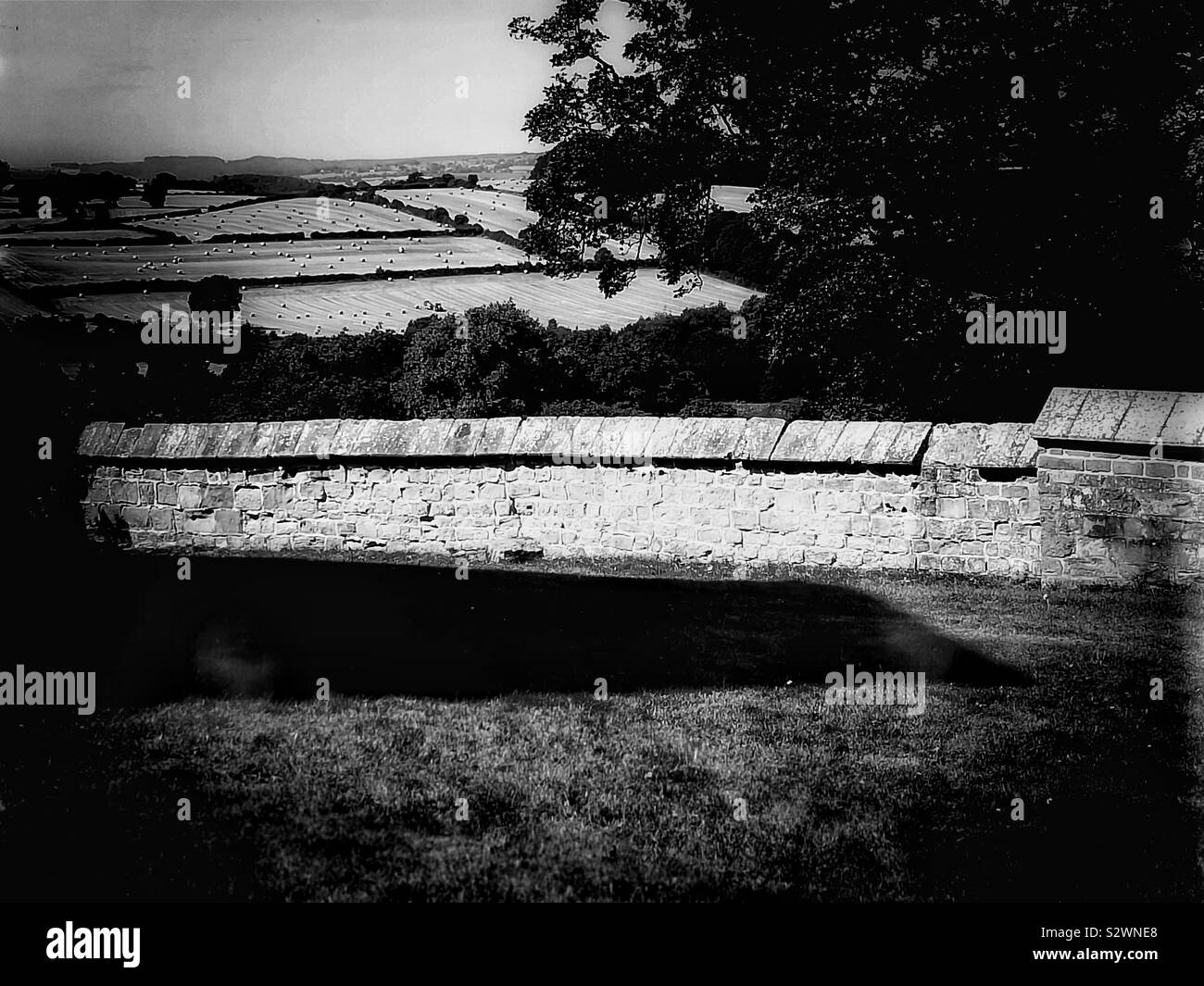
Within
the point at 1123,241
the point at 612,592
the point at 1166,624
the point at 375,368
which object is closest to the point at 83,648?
the point at 612,592

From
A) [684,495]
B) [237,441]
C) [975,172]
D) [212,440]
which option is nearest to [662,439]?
[684,495]

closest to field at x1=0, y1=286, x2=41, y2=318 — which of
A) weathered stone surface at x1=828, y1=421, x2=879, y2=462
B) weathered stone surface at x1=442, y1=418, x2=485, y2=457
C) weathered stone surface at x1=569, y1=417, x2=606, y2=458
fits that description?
weathered stone surface at x1=442, y1=418, x2=485, y2=457

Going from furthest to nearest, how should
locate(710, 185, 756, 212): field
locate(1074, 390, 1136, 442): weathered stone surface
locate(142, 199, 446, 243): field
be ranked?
locate(710, 185, 756, 212): field → locate(142, 199, 446, 243): field → locate(1074, 390, 1136, 442): weathered stone surface

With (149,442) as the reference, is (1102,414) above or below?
above

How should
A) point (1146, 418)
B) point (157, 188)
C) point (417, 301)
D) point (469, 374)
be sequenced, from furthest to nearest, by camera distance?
point (469, 374) < point (417, 301) < point (157, 188) < point (1146, 418)

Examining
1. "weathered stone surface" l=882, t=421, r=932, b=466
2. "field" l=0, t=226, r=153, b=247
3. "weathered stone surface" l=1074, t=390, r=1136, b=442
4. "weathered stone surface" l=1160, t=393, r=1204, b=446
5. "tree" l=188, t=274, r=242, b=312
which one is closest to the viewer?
"weathered stone surface" l=1160, t=393, r=1204, b=446

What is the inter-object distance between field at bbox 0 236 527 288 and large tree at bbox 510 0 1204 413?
320 centimetres

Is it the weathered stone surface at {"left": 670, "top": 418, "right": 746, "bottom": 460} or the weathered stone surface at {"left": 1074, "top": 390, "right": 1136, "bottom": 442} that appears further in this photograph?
the weathered stone surface at {"left": 670, "top": 418, "right": 746, "bottom": 460}

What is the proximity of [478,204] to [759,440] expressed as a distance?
4.48 m

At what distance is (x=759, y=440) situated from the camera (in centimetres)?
830

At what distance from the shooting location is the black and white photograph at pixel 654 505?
12.6 feet

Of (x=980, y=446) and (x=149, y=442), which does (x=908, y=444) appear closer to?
(x=980, y=446)

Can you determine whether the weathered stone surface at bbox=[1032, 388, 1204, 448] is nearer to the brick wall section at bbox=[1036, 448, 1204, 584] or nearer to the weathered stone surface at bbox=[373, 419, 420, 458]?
the brick wall section at bbox=[1036, 448, 1204, 584]

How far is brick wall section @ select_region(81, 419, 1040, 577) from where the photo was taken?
26.4 feet
